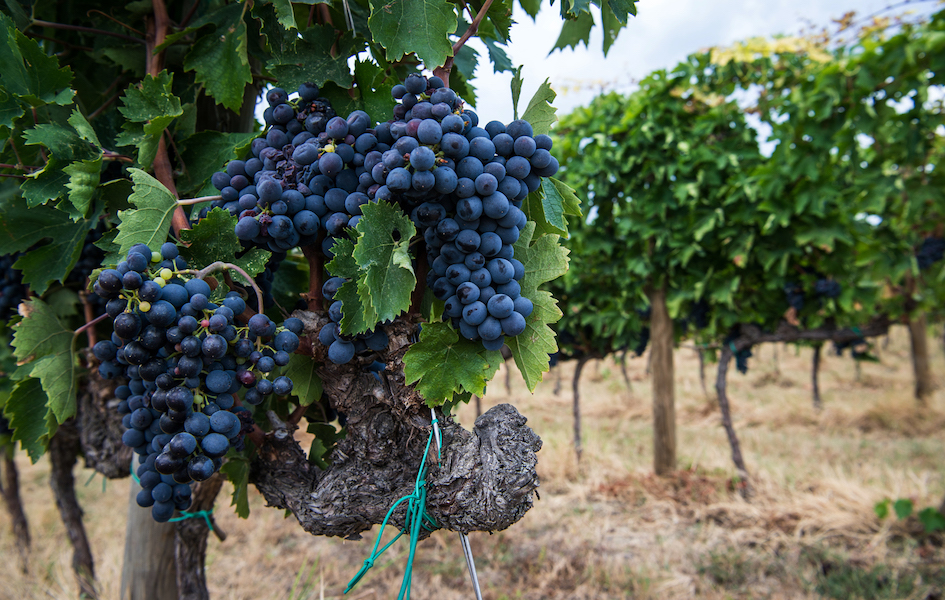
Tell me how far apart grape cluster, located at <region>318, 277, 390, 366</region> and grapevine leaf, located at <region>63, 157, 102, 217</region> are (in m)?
0.52

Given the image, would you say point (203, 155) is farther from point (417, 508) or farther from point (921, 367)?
point (921, 367)

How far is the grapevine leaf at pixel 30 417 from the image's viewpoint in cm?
121

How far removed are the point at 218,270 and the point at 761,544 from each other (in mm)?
4832

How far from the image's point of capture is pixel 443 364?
3.13 feet

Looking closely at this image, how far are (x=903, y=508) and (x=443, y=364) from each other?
16.3 feet

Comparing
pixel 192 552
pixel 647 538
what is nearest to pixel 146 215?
pixel 192 552

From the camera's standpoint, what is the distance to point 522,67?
3.15 feet

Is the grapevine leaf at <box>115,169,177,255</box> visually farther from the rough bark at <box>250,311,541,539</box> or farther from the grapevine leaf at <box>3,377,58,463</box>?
the grapevine leaf at <box>3,377,58,463</box>

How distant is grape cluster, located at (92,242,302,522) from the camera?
0.84m

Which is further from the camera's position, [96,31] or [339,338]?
[96,31]

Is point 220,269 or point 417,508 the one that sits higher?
point 220,269

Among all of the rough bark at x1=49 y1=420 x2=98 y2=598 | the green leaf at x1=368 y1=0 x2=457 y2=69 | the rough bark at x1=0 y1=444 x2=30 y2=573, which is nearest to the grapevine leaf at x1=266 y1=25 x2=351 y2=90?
the green leaf at x1=368 y1=0 x2=457 y2=69

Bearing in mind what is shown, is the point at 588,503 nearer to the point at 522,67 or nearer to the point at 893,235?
the point at 893,235

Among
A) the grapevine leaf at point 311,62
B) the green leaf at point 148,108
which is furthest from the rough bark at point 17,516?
the grapevine leaf at point 311,62
